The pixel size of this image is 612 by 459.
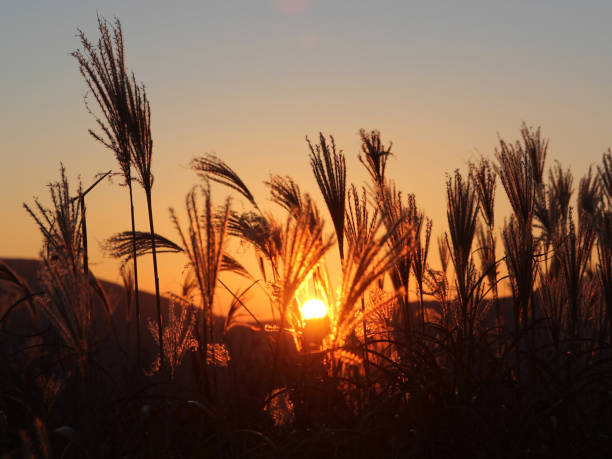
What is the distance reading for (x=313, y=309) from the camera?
2.80 metres

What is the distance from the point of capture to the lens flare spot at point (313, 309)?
9.03 ft

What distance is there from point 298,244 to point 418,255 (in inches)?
77.2

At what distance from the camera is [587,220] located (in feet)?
13.2

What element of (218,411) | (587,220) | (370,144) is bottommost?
(218,411)

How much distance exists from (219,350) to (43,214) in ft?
3.40

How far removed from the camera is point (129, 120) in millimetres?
3668

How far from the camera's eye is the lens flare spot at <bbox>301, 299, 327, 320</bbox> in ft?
9.03

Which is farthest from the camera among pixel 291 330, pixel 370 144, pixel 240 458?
pixel 370 144

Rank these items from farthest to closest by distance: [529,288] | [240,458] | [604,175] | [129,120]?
[604,175]
[129,120]
[529,288]
[240,458]

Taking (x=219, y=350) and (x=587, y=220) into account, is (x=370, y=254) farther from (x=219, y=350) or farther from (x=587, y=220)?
(x=587, y=220)

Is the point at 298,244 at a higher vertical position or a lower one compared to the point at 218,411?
higher

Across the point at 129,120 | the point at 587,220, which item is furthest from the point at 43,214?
the point at 587,220

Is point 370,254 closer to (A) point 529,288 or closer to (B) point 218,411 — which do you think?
(B) point 218,411

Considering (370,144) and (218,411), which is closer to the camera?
(218,411)
